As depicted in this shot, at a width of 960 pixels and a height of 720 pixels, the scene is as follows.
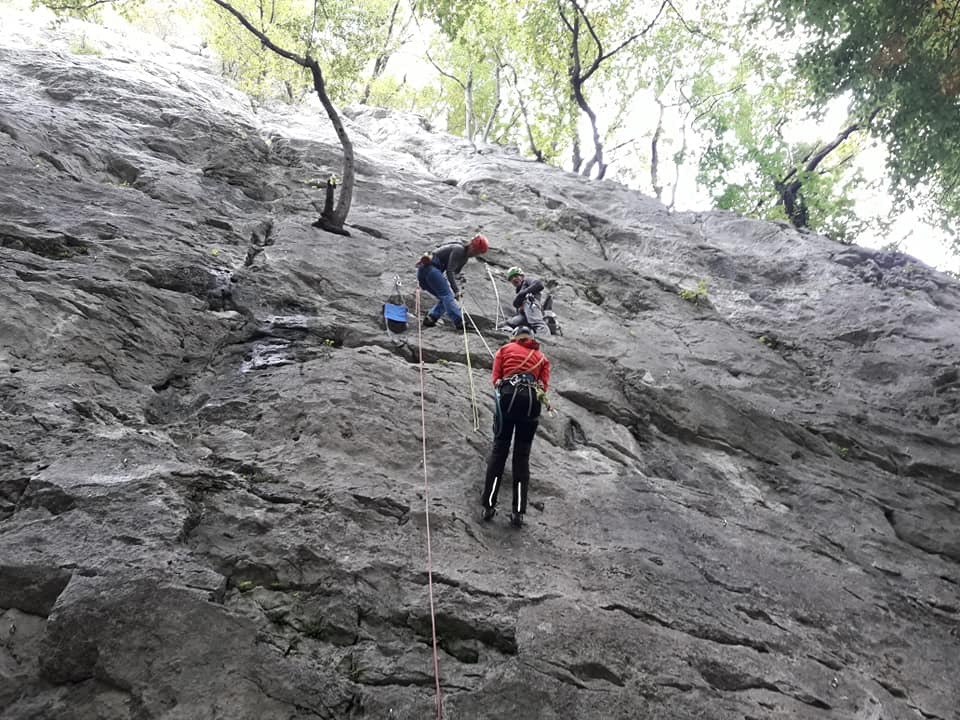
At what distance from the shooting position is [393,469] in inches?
215

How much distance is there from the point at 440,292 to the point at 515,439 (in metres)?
3.51

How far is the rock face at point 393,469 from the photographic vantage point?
379 centimetres

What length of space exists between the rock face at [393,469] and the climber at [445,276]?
375mm

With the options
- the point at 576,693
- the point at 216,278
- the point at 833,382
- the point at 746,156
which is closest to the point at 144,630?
the point at 576,693

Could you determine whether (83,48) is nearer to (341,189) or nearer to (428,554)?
(341,189)

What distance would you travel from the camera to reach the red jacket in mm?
5398

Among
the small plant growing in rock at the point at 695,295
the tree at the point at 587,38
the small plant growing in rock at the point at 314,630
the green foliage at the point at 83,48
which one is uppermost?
the tree at the point at 587,38

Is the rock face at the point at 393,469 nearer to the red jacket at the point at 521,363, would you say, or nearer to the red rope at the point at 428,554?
the red rope at the point at 428,554

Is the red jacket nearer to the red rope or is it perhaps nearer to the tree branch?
the red rope

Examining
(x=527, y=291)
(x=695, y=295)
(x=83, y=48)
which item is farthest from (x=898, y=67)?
(x=83, y=48)

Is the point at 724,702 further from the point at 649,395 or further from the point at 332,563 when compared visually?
the point at 649,395

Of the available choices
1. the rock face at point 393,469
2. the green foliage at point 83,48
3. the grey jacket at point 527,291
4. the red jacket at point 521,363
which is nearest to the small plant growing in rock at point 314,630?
the rock face at point 393,469

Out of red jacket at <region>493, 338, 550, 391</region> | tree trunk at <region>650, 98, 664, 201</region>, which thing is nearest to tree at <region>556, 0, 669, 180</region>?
tree trunk at <region>650, 98, 664, 201</region>

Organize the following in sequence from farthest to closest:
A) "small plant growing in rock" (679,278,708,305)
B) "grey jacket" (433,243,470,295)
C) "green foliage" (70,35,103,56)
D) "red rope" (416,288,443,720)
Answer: "green foliage" (70,35,103,56) < "small plant growing in rock" (679,278,708,305) < "grey jacket" (433,243,470,295) < "red rope" (416,288,443,720)
